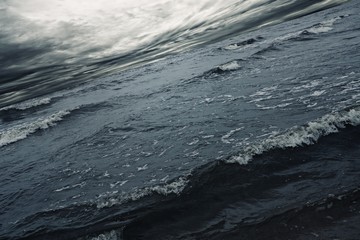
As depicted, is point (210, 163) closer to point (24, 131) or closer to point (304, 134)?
point (304, 134)

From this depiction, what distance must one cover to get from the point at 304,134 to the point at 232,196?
8.17ft

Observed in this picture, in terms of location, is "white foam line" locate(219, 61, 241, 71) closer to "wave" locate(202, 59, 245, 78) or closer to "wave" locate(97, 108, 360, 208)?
"wave" locate(202, 59, 245, 78)

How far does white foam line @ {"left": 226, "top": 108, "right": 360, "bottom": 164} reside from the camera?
623 cm

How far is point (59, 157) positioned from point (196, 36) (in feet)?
143

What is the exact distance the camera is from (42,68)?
40.4m

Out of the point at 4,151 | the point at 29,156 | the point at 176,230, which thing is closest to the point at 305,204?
the point at 176,230

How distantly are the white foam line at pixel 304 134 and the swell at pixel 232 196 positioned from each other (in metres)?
0.02

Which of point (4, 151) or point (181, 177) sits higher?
point (4, 151)

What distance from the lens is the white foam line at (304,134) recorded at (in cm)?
623

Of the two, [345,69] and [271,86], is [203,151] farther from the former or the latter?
[345,69]

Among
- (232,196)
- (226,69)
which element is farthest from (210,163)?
(226,69)

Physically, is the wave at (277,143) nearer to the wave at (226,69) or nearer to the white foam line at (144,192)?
the white foam line at (144,192)

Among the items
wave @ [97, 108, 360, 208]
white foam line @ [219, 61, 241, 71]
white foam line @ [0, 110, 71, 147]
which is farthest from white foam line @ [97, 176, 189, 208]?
white foam line @ [219, 61, 241, 71]

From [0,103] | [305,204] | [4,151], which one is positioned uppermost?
[0,103]
